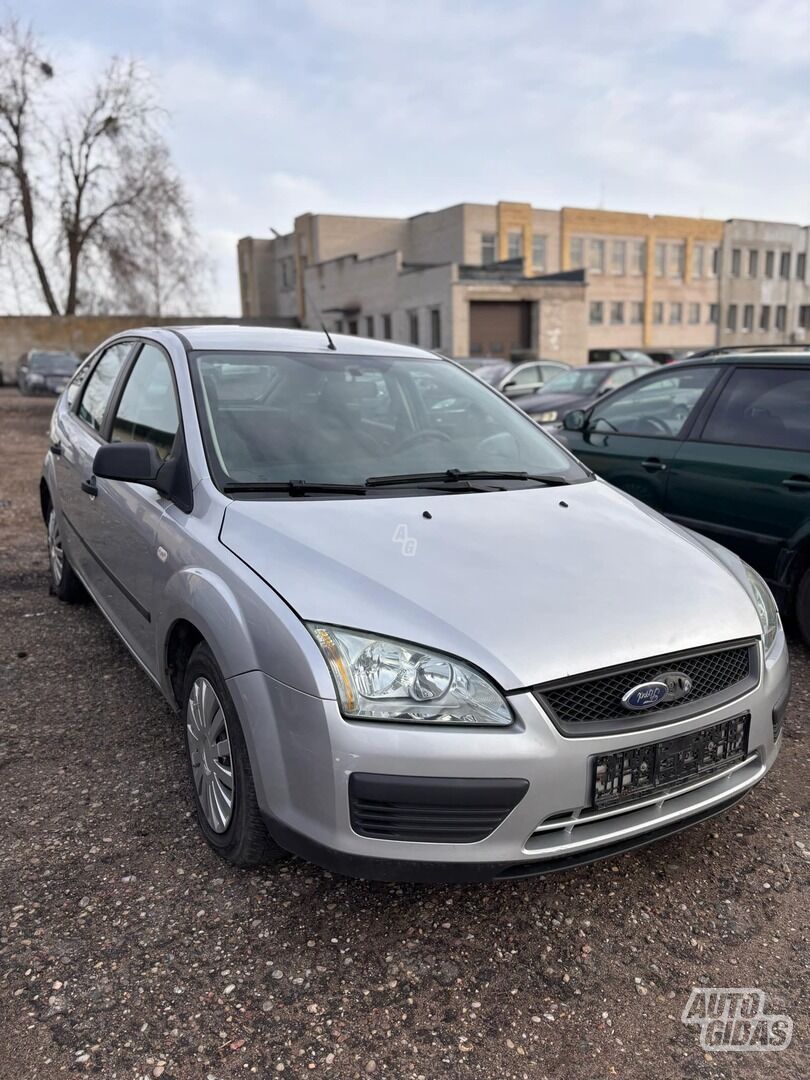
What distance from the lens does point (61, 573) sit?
510 centimetres

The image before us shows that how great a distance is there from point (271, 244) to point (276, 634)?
64.7 meters

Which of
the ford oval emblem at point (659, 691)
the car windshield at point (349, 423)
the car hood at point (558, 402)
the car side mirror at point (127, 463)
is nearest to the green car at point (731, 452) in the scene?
the car windshield at point (349, 423)

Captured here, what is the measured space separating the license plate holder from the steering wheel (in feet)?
5.06

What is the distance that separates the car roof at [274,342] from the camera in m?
3.52

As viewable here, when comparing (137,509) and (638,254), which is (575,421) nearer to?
(137,509)

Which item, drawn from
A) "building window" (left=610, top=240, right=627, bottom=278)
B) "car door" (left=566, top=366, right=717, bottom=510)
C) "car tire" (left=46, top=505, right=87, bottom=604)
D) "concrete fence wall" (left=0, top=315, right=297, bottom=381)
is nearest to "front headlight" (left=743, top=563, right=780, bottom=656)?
"car door" (left=566, top=366, right=717, bottom=510)

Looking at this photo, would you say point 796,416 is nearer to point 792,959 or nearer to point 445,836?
point 792,959

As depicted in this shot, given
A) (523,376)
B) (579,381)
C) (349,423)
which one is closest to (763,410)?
(349,423)

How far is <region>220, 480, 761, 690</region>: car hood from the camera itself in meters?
2.19

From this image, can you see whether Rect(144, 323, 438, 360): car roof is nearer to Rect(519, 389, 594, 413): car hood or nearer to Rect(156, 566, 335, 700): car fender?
Rect(156, 566, 335, 700): car fender

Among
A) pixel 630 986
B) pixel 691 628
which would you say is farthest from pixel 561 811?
pixel 691 628

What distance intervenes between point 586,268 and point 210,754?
4268cm

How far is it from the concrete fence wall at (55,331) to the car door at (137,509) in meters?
35.6

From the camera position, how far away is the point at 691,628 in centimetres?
240
